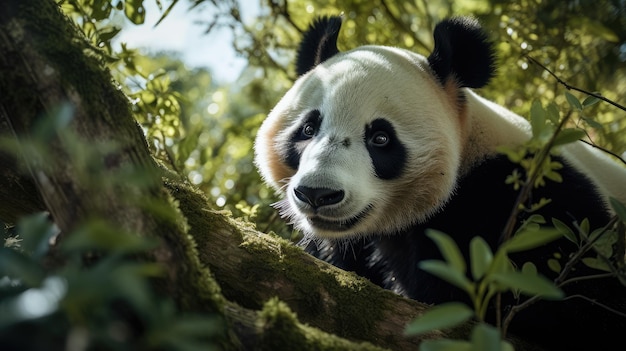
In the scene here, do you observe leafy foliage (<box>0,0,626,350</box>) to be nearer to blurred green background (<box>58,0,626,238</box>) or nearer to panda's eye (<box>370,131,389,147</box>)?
blurred green background (<box>58,0,626,238</box>)

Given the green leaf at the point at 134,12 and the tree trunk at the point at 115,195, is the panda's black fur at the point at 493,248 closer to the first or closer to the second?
the tree trunk at the point at 115,195

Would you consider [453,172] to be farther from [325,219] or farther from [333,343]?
[333,343]

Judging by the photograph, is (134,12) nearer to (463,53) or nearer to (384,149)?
(384,149)

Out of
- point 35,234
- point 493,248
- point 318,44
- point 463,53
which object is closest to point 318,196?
point 493,248

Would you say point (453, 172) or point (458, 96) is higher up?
point (458, 96)

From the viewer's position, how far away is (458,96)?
14.6 ft

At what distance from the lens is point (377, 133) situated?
13.4ft

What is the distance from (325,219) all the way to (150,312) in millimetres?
2472

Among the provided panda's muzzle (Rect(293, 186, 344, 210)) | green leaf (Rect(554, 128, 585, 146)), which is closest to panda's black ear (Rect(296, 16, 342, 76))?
panda's muzzle (Rect(293, 186, 344, 210))

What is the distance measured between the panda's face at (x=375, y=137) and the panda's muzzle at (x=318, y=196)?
4.9 inches

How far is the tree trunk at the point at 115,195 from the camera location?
196cm

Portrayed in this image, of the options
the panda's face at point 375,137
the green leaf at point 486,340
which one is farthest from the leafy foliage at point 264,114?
the panda's face at point 375,137

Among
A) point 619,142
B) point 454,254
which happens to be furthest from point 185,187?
point 619,142

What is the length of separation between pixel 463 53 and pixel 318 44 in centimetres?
107
